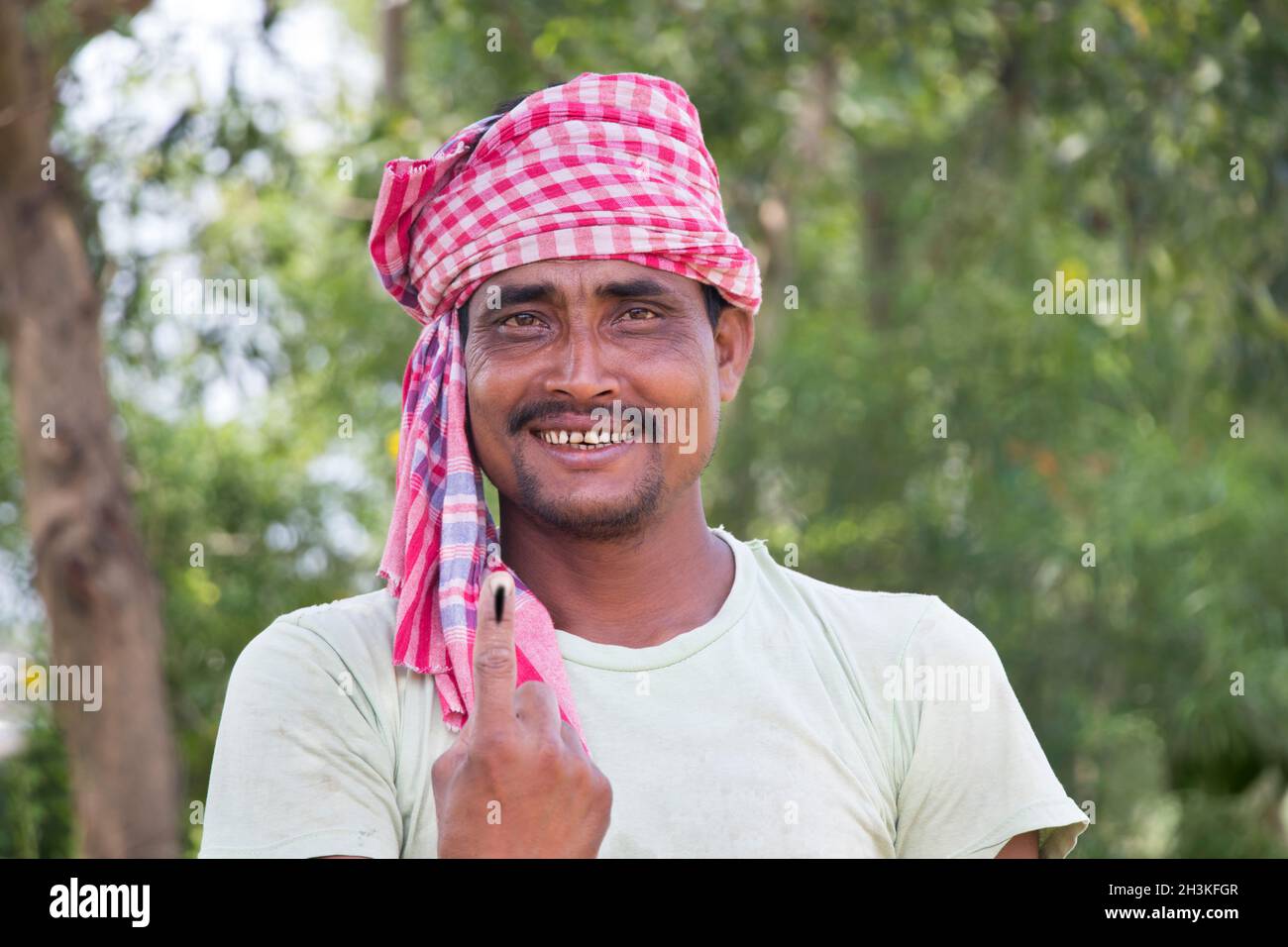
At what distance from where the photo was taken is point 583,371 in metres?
2.20

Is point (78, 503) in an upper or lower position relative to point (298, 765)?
upper

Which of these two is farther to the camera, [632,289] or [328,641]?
[632,289]

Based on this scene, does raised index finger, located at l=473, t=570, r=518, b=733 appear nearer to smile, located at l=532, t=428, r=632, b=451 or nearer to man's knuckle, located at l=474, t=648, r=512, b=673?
man's knuckle, located at l=474, t=648, r=512, b=673

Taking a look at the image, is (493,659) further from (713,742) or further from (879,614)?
(879,614)

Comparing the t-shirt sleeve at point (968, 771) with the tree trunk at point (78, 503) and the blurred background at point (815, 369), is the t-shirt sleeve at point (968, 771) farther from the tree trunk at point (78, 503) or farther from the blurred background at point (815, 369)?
the tree trunk at point (78, 503)

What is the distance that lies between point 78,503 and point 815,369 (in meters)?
3.86

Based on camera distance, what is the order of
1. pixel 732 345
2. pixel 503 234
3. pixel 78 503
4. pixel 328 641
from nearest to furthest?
pixel 328 641 → pixel 503 234 → pixel 732 345 → pixel 78 503

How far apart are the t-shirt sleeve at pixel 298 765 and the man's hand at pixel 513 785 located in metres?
0.13

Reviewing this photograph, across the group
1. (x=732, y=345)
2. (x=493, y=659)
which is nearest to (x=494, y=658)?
(x=493, y=659)

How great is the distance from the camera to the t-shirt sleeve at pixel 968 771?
214cm

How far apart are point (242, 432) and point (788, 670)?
705 cm

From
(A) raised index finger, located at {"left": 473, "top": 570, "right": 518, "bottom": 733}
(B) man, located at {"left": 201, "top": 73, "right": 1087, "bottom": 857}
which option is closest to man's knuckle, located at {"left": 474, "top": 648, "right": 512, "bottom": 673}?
(A) raised index finger, located at {"left": 473, "top": 570, "right": 518, "bottom": 733}

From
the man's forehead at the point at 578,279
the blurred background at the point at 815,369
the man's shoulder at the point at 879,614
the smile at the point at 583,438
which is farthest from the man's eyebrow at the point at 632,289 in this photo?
the blurred background at the point at 815,369

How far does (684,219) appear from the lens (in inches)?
89.6
